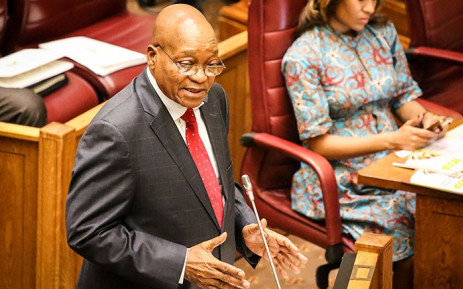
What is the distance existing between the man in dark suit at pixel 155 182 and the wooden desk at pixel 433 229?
0.85 m

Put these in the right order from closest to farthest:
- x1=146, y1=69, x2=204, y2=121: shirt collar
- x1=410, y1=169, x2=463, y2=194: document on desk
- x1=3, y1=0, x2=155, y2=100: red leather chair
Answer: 1. x1=146, y1=69, x2=204, y2=121: shirt collar
2. x1=410, y1=169, x2=463, y2=194: document on desk
3. x1=3, y1=0, x2=155, y2=100: red leather chair

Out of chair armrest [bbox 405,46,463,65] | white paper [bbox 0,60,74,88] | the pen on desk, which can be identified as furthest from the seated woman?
white paper [bbox 0,60,74,88]

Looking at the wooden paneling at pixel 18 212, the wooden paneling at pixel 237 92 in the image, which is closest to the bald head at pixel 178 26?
the wooden paneling at pixel 18 212

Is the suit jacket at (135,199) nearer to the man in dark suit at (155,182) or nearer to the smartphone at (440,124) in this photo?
the man in dark suit at (155,182)

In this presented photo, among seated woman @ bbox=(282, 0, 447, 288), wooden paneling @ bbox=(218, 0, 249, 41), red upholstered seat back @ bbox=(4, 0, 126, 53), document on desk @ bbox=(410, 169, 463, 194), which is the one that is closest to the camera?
document on desk @ bbox=(410, 169, 463, 194)

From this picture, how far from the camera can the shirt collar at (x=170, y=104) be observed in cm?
187

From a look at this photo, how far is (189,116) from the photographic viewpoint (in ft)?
6.31

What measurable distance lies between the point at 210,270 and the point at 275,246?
236 millimetres

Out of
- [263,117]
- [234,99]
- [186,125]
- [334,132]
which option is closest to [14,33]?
[234,99]

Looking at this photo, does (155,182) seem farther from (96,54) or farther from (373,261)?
(96,54)

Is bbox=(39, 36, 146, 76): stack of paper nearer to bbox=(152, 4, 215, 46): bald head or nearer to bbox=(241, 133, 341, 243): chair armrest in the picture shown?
bbox=(241, 133, 341, 243): chair armrest

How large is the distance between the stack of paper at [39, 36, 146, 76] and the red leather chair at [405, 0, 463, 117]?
1.11 metres

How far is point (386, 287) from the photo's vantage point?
2135 mm

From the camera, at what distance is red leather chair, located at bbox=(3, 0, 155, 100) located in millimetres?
3303
